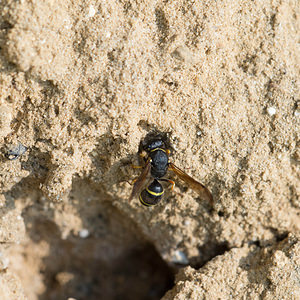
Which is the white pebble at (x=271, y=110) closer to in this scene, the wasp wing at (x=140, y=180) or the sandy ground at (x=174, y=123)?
the sandy ground at (x=174, y=123)

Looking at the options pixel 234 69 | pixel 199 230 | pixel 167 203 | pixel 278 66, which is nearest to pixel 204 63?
pixel 234 69

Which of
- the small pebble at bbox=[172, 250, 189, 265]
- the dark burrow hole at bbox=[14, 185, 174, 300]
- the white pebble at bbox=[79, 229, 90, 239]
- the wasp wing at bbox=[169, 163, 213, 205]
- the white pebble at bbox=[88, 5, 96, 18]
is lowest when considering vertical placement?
the dark burrow hole at bbox=[14, 185, 174, 300]

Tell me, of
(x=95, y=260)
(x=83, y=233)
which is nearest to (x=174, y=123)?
(x=83, y=233)

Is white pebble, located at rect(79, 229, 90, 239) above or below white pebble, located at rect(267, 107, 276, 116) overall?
below

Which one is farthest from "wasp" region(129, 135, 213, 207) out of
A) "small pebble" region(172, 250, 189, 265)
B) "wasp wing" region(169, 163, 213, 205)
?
"small pebble" region(172, 250, 189, 265)

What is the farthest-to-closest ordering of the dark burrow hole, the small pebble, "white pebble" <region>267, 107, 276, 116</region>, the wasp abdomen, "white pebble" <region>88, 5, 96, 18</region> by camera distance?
the dark burrow hole < the small pebble < the wasp abdomen < "white pebble" <region>267, 107, 276, 116</region> < "white pebble" <region>88, 5, 96, 18</region>

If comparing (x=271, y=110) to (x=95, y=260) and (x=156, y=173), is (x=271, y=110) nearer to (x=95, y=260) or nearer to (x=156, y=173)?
(x=156, y=173)

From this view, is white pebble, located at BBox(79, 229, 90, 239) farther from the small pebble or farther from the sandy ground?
the small pebble

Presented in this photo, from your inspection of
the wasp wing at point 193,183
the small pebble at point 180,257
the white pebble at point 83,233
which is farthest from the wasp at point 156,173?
the white pebble at point 83,233

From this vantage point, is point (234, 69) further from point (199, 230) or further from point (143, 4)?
point (199, 230)
